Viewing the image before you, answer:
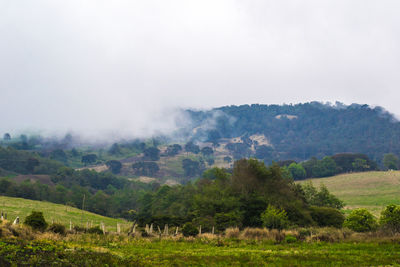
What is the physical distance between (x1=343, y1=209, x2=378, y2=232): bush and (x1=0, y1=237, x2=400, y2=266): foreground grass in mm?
9112

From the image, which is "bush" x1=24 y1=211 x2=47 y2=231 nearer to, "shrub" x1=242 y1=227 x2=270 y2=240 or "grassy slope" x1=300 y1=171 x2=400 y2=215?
"shrub" x1=242 y1=227 x2=270 y2=240

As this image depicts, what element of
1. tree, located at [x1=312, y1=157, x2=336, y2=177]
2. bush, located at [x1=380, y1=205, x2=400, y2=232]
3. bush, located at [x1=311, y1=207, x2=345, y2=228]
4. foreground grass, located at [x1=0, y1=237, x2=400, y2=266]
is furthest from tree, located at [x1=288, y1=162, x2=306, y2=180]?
foreground grass, located at [x1=0, y1=237, x2=400, y2=266]

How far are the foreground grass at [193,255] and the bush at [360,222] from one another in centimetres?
911

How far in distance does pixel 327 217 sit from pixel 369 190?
74.4m

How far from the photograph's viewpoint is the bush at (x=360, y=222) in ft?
117

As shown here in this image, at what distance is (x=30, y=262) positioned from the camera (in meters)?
15.1

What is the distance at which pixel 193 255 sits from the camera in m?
22.7

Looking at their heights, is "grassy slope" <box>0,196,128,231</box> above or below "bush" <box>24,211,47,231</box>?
below

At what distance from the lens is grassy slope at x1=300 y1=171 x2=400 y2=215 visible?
9626 centimetres

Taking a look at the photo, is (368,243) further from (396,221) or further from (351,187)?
(351,187)

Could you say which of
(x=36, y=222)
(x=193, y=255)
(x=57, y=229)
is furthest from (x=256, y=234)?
(x=36, y=222)

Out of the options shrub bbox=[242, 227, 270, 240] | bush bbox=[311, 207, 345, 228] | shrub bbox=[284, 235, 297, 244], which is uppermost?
shrub bbox=[284, 235, 297, 244]

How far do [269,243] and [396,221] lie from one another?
38.8ft

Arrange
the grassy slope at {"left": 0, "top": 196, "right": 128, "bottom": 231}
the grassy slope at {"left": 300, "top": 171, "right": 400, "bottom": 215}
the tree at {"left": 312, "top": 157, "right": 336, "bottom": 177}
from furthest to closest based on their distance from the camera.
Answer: the tree at {"left": 312, "top": 157, "right": 336, "bottom": 177}
the grassy slope at {"left": 300, "top": 171, "right": 400, "bottom": 215}
the grassy slope at {"left": 0, "top": 196, "right": 128, "bottom": 231}
